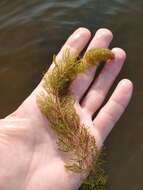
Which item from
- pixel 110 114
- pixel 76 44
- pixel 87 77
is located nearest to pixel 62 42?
pixel 76 44

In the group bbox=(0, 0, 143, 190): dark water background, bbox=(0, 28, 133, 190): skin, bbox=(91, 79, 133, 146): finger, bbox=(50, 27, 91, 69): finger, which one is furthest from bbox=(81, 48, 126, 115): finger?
bbox=(0, 0, 143, 190): dark water background

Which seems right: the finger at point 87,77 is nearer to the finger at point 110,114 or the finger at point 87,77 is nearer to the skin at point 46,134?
the skin at point 46,134

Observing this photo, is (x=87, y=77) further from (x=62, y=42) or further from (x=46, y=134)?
(x=62, y=42)

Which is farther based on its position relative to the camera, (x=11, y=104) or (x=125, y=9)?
(x=125, y=9)

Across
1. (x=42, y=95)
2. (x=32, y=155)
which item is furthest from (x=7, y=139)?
(x=42, y=95)

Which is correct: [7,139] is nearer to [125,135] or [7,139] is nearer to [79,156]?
[79,156]
